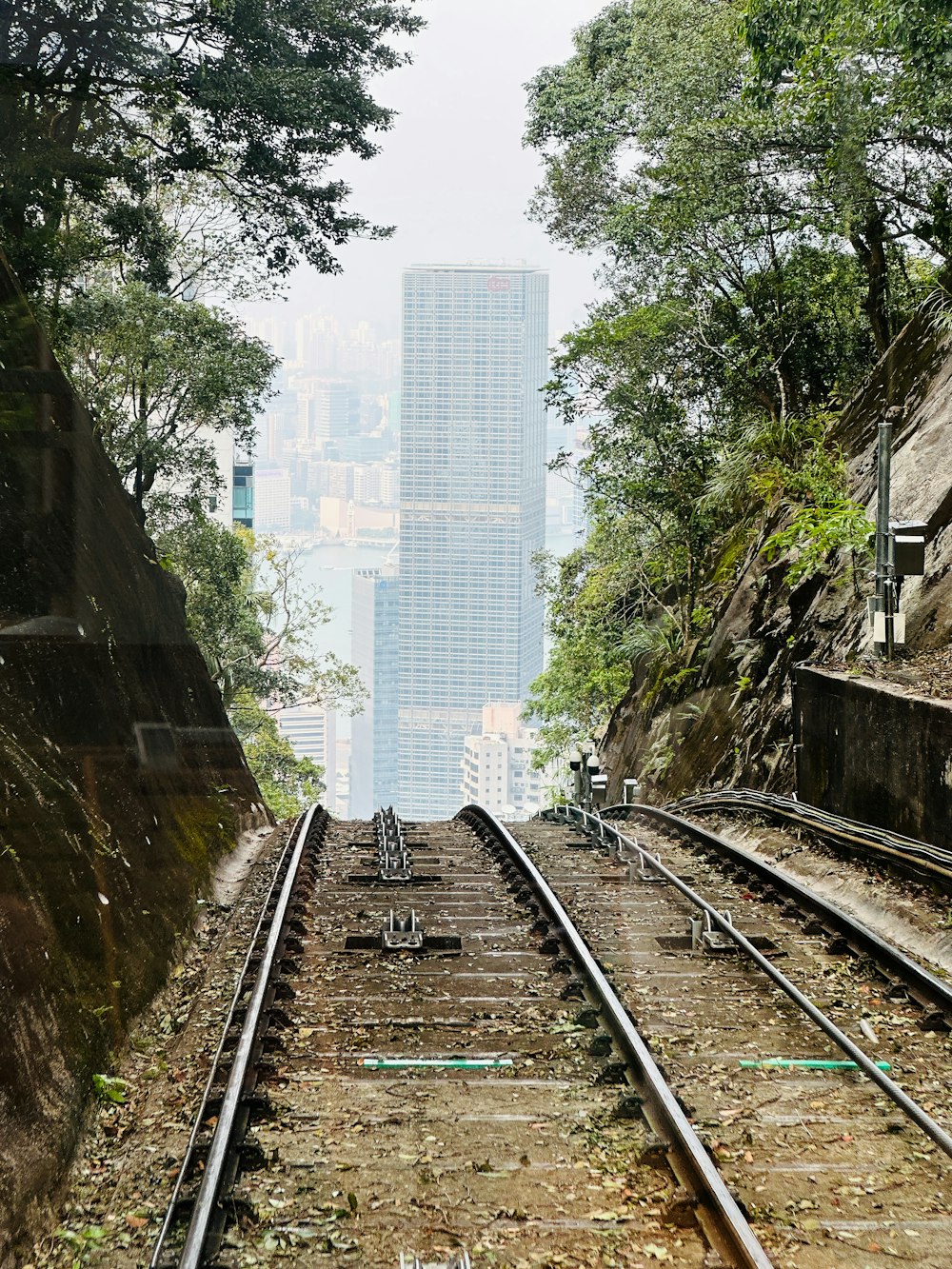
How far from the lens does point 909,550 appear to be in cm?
995

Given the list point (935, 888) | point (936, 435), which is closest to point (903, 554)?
point (935, 888)

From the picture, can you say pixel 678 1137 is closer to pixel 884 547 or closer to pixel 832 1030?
pixel 832 1030

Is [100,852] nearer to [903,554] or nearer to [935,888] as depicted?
[935,888]

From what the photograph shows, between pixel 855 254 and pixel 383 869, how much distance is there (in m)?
14.3

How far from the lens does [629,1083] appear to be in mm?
5539

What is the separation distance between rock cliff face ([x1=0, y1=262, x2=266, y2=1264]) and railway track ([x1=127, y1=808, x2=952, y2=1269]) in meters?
0.68

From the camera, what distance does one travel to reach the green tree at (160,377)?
1730cm

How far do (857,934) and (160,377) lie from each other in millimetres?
14540

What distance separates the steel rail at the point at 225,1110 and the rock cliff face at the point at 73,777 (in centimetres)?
53

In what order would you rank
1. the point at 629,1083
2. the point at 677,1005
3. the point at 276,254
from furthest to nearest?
the point at 276,254
the point at 677,1005
the point at 629,1083

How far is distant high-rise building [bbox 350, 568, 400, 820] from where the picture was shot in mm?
65312

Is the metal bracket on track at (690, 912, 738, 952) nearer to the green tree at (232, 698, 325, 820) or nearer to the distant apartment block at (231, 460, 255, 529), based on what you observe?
the distant apartment block at (231, 460, 255, 529)

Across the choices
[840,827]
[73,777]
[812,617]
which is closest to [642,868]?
[840,827]

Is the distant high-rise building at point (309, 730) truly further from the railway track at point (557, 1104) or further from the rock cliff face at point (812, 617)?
the railway track at point (557, 1104)
